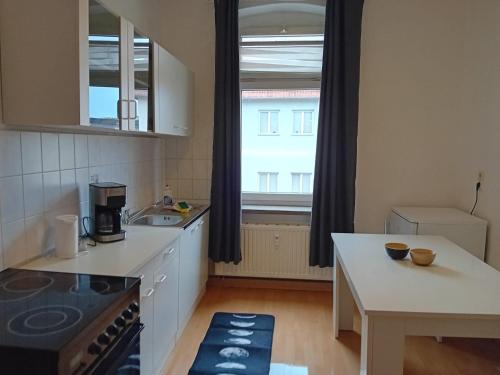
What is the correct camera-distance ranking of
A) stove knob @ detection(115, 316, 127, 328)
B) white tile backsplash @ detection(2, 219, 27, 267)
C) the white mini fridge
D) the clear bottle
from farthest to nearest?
the clear bottle → the white mini fridge → white tile backsplash @ detection(2, 219, 27, 267) → stove knob @ detection(115, 316, 127, 328)

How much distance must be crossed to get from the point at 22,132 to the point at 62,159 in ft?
1.04

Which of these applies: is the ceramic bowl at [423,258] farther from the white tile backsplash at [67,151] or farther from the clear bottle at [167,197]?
the clear bottle at [167,197]

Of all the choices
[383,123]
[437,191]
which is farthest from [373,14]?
[437,191]

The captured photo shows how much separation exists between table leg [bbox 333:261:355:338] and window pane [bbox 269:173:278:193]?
1301 millimetres

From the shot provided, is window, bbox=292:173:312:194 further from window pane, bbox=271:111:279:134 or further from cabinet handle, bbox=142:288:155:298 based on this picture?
cabinet handle, bbox=142:288:155:298

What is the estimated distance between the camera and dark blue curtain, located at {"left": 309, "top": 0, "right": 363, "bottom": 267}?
3332mm

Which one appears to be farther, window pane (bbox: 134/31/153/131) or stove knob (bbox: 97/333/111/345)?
Answer: window pane (bbox: 134/31/153/131)

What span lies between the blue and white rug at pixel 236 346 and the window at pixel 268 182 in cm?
125

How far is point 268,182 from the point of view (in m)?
3.89

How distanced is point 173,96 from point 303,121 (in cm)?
137

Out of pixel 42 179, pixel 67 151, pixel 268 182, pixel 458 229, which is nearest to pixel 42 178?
pixel 42 179

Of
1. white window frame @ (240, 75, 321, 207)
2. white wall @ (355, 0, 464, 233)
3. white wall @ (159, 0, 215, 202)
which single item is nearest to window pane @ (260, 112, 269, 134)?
white window frame @ (240, 75, 321, 207)

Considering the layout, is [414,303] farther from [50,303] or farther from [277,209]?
[277,209]

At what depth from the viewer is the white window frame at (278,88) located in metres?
3.71
